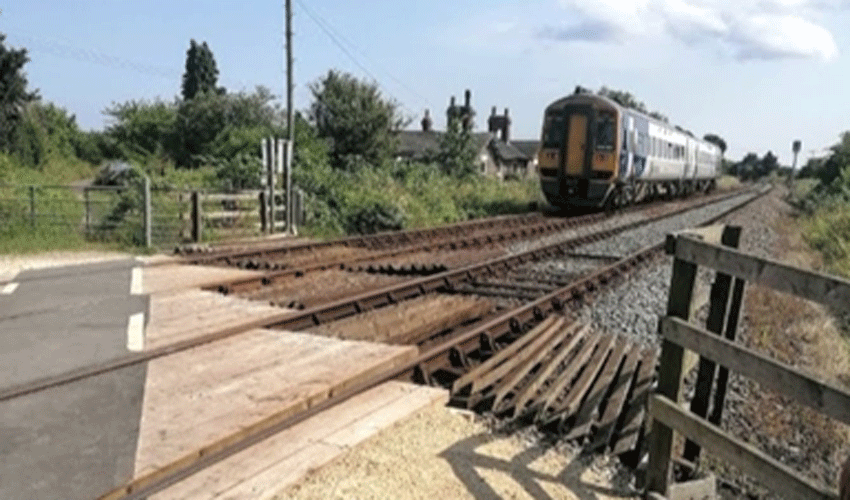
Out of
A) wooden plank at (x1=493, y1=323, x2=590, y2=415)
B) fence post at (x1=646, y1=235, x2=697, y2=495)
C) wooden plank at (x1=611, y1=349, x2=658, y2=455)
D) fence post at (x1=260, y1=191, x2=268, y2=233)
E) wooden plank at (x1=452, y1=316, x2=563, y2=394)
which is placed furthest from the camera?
fence post at (x1=260, y1=191, x2=268, y2=233)

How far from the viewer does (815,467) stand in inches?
205

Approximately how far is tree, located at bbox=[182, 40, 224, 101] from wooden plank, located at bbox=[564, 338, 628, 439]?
92309mm

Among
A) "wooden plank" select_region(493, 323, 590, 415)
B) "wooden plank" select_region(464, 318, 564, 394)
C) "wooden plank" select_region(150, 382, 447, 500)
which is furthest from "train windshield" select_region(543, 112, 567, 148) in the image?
"wooden plank" select_region(150, 382, 447, 500)

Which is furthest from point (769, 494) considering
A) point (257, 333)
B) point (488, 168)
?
point (488, 168)

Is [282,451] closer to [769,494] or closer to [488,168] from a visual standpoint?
[769,494]

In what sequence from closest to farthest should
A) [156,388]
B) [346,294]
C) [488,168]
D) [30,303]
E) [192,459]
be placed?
[192,459] → [156,388] → [30,303] → [346,294] → [488,168]

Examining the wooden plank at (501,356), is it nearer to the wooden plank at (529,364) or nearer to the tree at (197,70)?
the wooden plank at (529,364)

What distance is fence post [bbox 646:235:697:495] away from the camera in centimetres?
425

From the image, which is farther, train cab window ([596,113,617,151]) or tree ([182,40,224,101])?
tree ([182,40,224,101])

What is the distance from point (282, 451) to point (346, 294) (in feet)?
17.6

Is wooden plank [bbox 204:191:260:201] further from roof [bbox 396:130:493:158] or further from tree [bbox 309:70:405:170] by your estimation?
roof [bbox 396:130:493:158]

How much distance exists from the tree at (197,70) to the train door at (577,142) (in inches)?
2999

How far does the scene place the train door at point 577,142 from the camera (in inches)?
953

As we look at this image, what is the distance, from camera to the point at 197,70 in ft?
305
